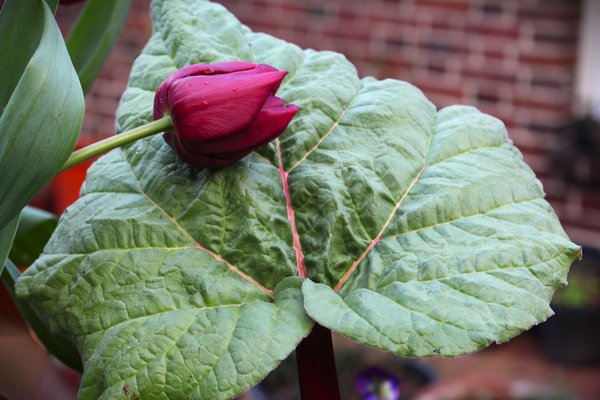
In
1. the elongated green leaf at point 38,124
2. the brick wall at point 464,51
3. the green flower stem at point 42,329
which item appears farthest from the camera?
the brick wall at point 464,51

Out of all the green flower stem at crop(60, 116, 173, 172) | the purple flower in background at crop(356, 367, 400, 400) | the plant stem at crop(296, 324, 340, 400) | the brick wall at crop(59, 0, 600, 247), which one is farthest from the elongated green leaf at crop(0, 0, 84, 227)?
the brick wall at crop(59, 0, 600, 247)

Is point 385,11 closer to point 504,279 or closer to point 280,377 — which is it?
point 280,377

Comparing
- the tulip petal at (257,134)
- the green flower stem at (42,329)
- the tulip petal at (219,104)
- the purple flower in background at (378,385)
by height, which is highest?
the tulip petal at (219,104)

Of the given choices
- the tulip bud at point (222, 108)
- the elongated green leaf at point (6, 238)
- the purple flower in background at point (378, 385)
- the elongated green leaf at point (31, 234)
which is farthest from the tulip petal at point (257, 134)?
the purple flower in background at point (378, 385)

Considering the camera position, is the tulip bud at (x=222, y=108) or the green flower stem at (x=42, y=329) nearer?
the tulip bud at (x=222, y=108)

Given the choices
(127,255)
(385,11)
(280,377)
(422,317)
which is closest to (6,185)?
(127,255)

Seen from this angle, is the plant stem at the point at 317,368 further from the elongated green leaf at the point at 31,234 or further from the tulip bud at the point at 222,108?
the elongated green leaf at the point at 31,234

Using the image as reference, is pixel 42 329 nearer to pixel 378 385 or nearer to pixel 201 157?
pixel 201 157
